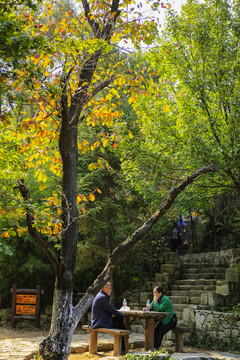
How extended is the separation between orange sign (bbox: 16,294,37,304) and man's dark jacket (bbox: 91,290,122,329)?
4.72 meters

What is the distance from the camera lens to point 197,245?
1745 cm

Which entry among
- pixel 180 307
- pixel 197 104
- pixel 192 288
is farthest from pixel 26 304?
pixel 197 104

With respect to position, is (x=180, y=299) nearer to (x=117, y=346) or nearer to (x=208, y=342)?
(x=208, y=342)

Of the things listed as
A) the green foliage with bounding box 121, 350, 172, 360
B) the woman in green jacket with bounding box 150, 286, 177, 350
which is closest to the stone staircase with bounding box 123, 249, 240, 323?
the woman in green jacket with bounding box 150, 286, 177, 350

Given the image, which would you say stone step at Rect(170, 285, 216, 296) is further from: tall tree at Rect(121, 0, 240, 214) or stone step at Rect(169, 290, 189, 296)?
tall tree at Rect(121, 0, 240, 214)

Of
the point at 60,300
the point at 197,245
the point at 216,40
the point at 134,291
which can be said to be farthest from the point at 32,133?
the point at 197,245

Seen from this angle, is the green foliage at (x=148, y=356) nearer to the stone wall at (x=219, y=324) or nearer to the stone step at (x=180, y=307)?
the stone wall at (x=219, y=324)

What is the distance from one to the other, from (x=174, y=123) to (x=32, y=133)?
531 cm

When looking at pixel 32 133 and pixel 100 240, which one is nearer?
pixel 32 133

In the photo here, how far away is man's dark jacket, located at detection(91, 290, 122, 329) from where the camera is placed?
704cm

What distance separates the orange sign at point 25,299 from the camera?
11.3 meters

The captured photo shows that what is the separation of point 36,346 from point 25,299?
3.33m

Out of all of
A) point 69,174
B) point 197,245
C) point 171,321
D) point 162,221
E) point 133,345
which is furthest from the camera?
point 197,245

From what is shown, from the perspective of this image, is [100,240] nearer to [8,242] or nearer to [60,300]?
[8,242]
